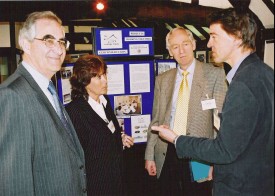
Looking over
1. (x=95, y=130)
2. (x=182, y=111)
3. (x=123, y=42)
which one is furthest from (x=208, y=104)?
(x=123, y=42)

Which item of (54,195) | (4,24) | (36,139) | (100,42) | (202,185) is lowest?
(202,185)

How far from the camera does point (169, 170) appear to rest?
105 inches

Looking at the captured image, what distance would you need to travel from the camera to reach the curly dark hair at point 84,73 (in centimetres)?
243

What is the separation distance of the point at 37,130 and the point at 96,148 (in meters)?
0.92

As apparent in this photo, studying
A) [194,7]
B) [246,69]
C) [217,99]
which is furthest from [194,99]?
[194,7]

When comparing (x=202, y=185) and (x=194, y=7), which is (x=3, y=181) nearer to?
(x=202, y=185)

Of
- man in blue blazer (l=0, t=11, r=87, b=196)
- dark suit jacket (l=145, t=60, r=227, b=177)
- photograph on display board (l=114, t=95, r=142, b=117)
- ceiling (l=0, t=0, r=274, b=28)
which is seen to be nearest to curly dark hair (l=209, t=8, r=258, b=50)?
man in blue blazer (l=0, t=11, r=87, b=196)

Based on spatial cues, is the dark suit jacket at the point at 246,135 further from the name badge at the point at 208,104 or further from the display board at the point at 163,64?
the display board at the point at 163,64

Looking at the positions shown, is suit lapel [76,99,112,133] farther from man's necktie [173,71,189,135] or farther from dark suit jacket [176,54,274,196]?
dark suit jacket [176,54,274,196]

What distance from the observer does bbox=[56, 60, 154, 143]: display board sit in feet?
11.0

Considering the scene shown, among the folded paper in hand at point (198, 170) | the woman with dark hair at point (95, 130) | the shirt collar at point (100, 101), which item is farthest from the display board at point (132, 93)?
the folded paper in hand at point (198, 170)

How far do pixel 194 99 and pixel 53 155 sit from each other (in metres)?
1.48

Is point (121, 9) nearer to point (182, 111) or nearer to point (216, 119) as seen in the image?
point (182, 111)

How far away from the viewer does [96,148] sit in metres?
2.26
